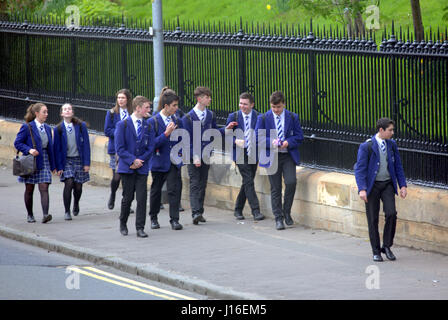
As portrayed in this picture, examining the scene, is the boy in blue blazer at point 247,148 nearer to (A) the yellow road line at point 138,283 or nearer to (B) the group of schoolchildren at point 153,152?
(B) the group of schoolchildren at point 153,152

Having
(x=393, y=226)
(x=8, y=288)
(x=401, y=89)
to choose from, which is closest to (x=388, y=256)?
(x=393, y=226)

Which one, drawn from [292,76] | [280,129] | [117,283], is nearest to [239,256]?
[117,283]

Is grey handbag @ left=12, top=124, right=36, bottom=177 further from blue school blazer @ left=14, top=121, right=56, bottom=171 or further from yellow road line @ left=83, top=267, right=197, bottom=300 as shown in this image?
yellow road line @ left=83, top=267, right=197, bottom=300

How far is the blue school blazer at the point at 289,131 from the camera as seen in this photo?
1288 centimetres

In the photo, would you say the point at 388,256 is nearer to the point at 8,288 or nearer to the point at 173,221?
the point at 173,221

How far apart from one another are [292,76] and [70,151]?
11.1 feet

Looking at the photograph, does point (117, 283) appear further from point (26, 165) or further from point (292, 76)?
point (292, 76)

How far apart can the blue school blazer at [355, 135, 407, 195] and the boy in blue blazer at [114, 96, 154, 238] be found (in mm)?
3053

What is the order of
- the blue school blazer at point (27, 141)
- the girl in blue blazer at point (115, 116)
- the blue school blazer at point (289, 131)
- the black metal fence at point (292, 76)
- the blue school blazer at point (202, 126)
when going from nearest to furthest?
the black metal fence at point (292, 76) < the blue school blazer at point (289, 131) < the blue school blazer at point (202, 126) < the blue school blazer at point (27, 141) < the girl in blue blazer at point (115, 116)

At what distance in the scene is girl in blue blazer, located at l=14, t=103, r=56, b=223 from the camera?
1361 centimetres


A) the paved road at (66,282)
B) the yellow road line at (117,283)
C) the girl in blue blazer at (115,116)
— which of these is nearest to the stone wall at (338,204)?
the girl in blue blazer at (115,116)

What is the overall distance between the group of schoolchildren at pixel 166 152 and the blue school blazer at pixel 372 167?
6.82 feet
